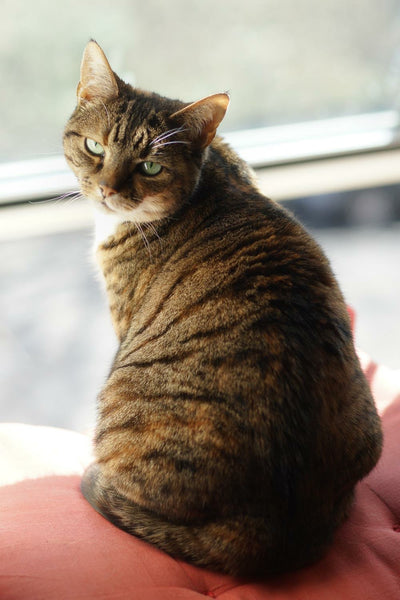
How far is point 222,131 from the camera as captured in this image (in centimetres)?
294

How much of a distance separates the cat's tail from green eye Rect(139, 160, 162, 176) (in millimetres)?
707

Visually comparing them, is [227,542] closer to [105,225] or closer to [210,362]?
[210,362]

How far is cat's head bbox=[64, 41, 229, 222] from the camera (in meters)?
1.32

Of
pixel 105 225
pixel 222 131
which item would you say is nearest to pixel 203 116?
pixel 105 225

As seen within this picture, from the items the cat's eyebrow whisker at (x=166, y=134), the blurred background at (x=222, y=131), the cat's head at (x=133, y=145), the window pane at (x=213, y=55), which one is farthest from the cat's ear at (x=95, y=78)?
the window pane at (x=213, y=55)

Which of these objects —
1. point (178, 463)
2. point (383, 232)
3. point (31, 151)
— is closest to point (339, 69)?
point (383, 232)

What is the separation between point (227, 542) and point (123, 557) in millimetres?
181

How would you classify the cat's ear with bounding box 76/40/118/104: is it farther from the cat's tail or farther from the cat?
the cat's tail

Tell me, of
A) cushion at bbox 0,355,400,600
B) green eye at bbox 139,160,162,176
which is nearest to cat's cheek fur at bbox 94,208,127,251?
green eye at bbox 139,160,162,176

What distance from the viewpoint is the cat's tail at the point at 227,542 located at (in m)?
1.03

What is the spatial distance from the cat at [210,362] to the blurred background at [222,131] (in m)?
0.89

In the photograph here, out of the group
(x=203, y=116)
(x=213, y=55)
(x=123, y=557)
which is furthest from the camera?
(x=213, y=55)

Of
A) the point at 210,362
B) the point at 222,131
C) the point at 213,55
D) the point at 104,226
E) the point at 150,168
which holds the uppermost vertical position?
the point at 213,55

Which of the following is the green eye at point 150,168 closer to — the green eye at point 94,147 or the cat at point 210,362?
the cat at point 210,362
